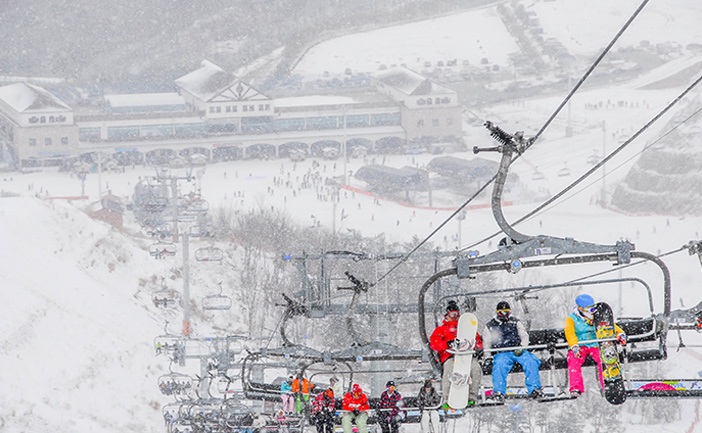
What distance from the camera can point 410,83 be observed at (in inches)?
2916

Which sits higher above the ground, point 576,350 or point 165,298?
point 165,298

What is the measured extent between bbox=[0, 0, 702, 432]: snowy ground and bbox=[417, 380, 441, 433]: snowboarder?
38.8 ft

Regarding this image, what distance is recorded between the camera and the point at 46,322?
76.9ft

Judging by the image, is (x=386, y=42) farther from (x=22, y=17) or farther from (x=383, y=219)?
(x=383, y=219)

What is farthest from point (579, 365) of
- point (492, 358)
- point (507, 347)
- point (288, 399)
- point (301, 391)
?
point (288, 399)

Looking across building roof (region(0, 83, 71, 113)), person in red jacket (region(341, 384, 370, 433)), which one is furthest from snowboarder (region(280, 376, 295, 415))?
building roof (region(0, 83, 71, 113))

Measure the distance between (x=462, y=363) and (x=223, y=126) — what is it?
2476 inches

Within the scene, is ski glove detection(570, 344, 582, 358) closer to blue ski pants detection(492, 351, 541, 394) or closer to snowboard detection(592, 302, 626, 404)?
snowboard detection(592, 302, 626, 404)

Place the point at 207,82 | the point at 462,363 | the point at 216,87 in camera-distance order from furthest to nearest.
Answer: the point at 207,82, the point at 216,87, the point at 462,363

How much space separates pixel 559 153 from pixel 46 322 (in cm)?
4955

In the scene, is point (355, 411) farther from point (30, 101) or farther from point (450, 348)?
point (30, 101)

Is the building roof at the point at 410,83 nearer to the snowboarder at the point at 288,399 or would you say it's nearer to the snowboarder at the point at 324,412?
the snowboarder at the point at 288,399

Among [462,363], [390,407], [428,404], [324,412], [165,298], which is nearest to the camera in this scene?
[462,363]

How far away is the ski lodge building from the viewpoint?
6531 centimetres
